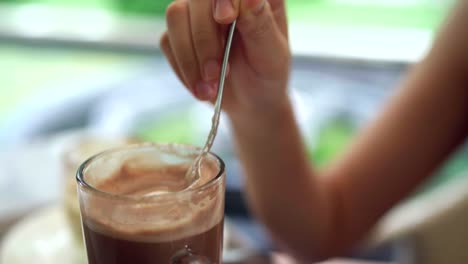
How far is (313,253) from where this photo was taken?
0.90m

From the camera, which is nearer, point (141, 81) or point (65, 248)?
point (65, 248)

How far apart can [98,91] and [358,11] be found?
3.08 ft

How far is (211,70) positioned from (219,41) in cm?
2

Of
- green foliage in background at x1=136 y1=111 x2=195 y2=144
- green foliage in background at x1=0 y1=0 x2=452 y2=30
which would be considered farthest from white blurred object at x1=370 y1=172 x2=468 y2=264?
green foliage in background at x1=136 y1=111 x2=195 y2=144

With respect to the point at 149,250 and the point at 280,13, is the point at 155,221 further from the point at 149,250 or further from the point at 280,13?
the point at 280,13

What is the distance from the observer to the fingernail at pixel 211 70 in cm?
52

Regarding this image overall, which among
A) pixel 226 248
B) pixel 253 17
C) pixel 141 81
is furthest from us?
pixel 141 81

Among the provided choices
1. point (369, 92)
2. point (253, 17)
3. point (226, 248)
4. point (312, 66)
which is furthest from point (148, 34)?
point (253, 17)

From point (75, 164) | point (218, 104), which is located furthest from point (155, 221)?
point (75, 164)

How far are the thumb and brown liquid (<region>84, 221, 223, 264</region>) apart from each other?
0.56 ft

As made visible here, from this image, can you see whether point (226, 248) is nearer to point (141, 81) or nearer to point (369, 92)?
point (369, 92)

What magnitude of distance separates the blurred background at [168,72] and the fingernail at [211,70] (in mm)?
867

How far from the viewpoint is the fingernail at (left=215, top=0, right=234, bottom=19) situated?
0.48 m

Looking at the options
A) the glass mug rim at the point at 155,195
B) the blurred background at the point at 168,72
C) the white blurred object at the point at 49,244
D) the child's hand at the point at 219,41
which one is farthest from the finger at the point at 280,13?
the blurred background at the point at 168,72
